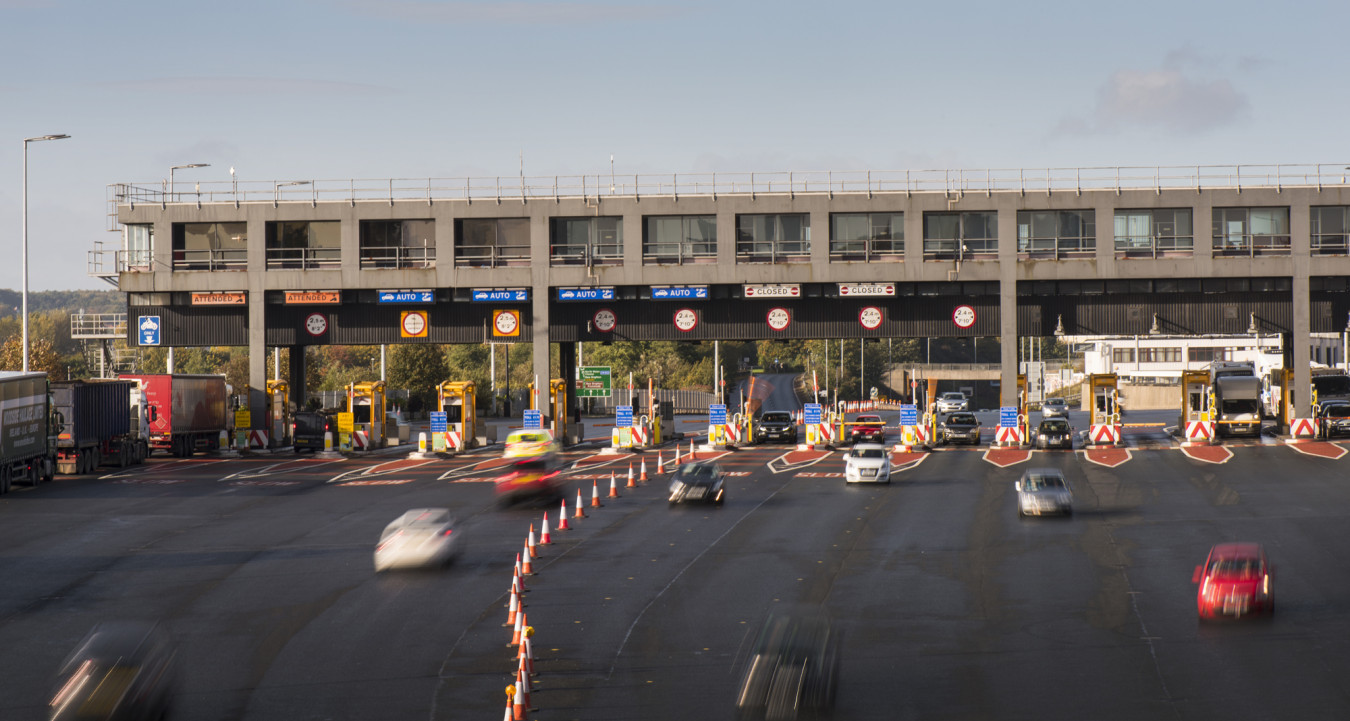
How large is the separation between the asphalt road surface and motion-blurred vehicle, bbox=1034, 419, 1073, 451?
537 inches

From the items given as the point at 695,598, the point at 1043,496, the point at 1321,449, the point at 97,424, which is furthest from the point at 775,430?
the point at 695,598

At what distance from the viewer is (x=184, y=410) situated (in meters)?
59.8

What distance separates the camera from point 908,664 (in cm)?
1900

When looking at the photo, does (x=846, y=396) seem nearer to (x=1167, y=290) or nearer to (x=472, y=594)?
(x=1167, y=290)

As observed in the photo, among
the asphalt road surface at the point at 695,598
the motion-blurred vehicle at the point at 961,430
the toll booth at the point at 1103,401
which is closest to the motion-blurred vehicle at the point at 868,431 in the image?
the motion-blurred vehicle at the point at 961,430

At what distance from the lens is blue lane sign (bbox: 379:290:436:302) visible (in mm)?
66500

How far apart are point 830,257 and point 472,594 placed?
43537mm

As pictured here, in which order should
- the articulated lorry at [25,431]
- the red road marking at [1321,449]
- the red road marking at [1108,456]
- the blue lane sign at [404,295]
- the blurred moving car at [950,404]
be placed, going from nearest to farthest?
the articulated lorry at [25,431], the red road marking at [1108,456], the red road marking at [1321,449], the blue lane sign at [404,295], the blurred moving car at [950,404]

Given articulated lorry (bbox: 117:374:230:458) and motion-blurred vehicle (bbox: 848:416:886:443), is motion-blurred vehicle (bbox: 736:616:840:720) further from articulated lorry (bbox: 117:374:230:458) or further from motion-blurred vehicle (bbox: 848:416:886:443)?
motion-blurred vehicle (bbox: 848:416:886:443)

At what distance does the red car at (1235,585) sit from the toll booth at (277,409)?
5240 centimetres

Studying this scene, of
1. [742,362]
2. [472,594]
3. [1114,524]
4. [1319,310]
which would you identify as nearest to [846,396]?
[742,362]

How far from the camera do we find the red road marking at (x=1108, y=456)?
2058 inches

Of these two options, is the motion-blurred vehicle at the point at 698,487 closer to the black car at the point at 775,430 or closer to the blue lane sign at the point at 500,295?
the black car at the point at 775,430

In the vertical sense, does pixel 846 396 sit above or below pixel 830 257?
below
